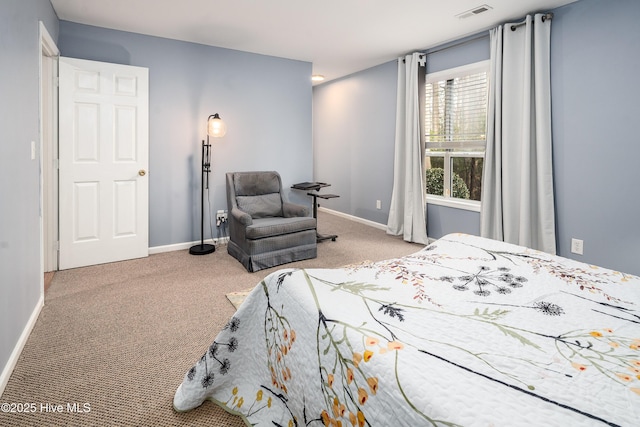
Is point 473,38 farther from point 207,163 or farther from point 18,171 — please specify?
point 18,171

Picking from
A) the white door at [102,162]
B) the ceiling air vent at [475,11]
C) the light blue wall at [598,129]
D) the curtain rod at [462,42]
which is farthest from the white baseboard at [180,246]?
the light blue wall at [598,129]

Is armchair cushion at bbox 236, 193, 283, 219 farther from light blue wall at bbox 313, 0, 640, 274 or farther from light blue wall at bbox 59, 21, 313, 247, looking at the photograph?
light blue wall at bbox 313, 0, 640, 274

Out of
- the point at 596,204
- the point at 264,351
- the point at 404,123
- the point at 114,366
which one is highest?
the point at 404,123

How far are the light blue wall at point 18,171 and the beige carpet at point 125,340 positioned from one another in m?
0.21

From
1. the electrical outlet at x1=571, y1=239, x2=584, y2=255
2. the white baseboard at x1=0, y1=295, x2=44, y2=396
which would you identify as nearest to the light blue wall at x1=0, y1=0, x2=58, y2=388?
the white baseboard at x1=0, y1=295, x2=44, y2=396

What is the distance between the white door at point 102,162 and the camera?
3.57 meters

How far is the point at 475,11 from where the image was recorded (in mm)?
3430

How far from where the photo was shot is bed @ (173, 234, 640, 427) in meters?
0.79

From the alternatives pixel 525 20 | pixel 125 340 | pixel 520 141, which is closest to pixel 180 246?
pixel 125 340

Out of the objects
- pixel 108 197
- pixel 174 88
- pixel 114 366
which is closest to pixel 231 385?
pixel 114 366

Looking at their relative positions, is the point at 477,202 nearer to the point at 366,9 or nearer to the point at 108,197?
the point at 366,9

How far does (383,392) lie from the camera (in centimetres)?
87

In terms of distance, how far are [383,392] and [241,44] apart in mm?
4419

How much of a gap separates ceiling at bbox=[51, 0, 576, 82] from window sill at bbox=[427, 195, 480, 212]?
189 centimetres
